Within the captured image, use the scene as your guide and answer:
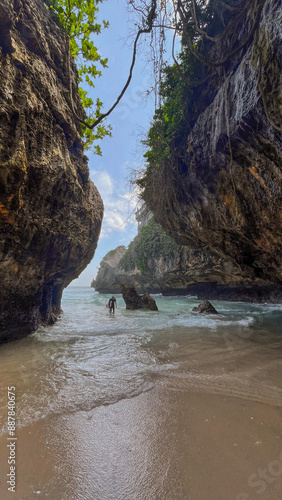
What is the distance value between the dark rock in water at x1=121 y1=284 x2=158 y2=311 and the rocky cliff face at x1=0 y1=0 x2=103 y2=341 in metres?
7.30

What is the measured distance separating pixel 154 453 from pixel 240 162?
5647 mm

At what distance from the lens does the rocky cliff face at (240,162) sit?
3.39 metres

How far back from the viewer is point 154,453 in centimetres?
171

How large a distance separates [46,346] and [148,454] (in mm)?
3958

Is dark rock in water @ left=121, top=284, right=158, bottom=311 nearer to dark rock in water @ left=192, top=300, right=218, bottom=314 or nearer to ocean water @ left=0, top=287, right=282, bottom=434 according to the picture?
dark rock in water @ left=192, top=300, right=218, bottom=314

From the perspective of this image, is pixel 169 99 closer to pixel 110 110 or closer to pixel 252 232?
pixel 110 110

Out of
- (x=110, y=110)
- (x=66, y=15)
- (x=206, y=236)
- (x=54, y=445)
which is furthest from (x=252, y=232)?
(x=66, y=15)

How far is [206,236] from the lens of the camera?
8.39 meters

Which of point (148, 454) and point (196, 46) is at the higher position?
point (196, 46)

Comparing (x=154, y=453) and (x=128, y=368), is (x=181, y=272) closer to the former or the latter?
(x=128, y=368)

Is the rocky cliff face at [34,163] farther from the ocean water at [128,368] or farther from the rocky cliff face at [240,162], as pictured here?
the rocky cliff face at [240,162]

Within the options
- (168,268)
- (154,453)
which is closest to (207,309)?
(154,453)

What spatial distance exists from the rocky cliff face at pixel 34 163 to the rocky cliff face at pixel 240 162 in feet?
11.9

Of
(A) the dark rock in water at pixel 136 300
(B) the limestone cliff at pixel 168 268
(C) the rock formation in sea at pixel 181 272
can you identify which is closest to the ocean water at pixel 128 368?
(C) the rock formation in sea at pixel 181 272
